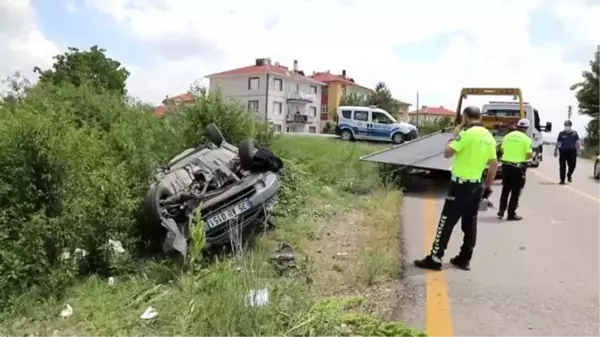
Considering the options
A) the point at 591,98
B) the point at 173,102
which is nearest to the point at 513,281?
the point at 173,102

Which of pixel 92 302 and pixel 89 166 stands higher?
pixel 89 166

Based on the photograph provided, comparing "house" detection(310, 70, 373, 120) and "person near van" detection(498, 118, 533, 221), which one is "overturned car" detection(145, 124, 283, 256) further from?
"house" detection(310, 70, 373, 120)

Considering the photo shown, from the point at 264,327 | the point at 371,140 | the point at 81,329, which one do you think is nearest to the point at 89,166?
the point at 81,329

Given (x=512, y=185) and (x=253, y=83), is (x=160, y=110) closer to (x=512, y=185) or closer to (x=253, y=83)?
(x=512, y=185)

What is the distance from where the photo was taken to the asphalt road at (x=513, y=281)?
481cm

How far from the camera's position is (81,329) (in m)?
4.76

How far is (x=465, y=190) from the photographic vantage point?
21.9 ft

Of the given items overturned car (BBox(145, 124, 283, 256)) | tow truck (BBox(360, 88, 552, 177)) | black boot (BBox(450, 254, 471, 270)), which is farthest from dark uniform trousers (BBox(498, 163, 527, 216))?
overturned car (BBox(145, 124, 283, 256))

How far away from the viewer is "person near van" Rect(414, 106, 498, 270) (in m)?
6.59

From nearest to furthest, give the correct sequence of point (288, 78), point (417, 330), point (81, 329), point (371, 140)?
point (417, 330) → point (81, 329) → point (371, 140) → point (288, 78)

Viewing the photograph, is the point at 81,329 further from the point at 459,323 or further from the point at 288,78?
the point at 288,78

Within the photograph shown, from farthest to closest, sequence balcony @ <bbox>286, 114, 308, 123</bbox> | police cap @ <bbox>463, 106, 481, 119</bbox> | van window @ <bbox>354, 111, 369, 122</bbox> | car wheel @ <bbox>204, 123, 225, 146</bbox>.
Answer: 1. balcony @ <bbox>286, 114, 308, 123</bbox>
2. van window @ <bbox>354, 111, 369, 122</bbox>
3. car wheel @ <bbox>204, 123, 225, 146</bbox>
4. police cap @ <bbox>463, 106, 481, 119</bbox>

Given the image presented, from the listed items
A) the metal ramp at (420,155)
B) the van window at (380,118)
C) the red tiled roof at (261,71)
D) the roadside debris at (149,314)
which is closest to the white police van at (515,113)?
the metal ramp at (420,155)

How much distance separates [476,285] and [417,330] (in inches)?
68.5
